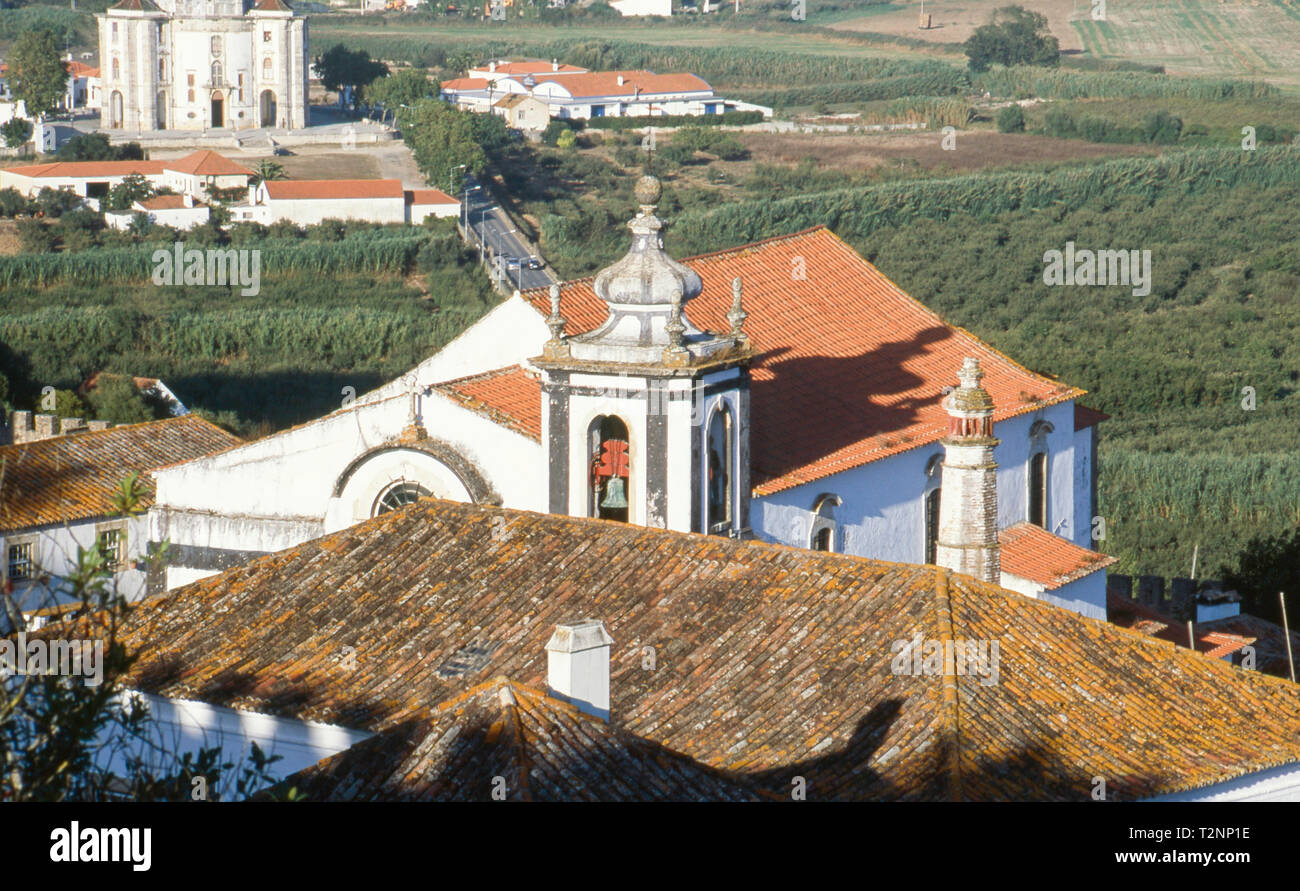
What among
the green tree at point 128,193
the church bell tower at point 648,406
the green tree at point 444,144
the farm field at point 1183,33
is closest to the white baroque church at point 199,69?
the green tree at point 444,144

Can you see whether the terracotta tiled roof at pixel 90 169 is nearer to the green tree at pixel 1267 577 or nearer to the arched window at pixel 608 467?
the green tree at pixel 1267 577

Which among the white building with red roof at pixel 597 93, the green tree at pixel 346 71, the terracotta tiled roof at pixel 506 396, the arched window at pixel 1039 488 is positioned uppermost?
the green tree at pixel 346 71

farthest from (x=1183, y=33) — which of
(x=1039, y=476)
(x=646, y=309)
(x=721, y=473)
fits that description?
(x=646, y=309)

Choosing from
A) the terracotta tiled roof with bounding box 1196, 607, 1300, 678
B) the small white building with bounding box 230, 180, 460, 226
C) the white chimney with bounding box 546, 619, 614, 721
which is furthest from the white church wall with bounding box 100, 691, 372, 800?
the small white building with bounding box 230, 180, 460, 226

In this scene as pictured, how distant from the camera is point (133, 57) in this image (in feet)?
388

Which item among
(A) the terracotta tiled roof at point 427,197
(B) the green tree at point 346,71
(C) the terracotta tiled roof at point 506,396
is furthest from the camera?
(B) the green tree at point 346,71

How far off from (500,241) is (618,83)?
3909cm

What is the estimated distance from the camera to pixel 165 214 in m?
91.4

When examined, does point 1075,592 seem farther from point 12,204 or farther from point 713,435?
point 12,204

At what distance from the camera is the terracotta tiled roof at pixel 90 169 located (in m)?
95.8

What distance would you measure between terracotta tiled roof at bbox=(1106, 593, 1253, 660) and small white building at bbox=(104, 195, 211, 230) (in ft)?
212

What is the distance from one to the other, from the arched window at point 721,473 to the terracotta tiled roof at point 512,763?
1029cm

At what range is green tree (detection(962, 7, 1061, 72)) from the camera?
5290 inches
